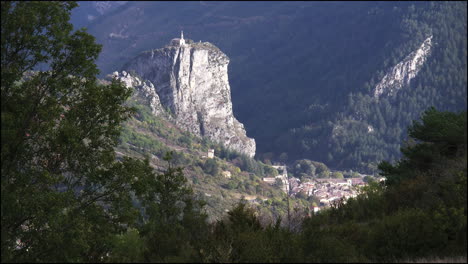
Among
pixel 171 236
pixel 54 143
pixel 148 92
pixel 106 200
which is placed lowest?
pixel 171 236

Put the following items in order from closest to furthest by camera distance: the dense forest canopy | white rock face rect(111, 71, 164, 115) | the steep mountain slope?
the dense forest canopy
the steep mountain slope
white rock face rect(111, 71, 164, 115)

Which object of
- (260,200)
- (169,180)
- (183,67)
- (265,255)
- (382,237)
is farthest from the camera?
(183,67)

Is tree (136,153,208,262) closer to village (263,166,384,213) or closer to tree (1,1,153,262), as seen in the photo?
tree (1,1,153,262)

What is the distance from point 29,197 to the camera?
15102 mm

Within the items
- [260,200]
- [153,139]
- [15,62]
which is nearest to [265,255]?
[15,62]

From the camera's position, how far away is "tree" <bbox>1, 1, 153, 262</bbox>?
15078 mm

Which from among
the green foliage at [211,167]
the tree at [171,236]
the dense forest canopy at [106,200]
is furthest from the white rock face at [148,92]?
the dense forest canopy at [106,200]

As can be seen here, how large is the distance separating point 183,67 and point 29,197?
7029 inches

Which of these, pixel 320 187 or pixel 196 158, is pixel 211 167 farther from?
pixel 320 187

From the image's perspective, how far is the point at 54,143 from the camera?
54.3 ft

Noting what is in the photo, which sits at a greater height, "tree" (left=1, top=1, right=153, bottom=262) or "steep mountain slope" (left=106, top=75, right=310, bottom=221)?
"steep mountain slope" (left=106, top=75, right=310, bottom=221)

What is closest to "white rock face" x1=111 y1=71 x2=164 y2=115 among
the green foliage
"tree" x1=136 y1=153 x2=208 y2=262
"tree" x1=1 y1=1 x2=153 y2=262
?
the green foliage

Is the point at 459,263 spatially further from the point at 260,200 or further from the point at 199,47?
the point at 199,47

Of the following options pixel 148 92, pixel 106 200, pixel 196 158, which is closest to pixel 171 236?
pixel 106 200
